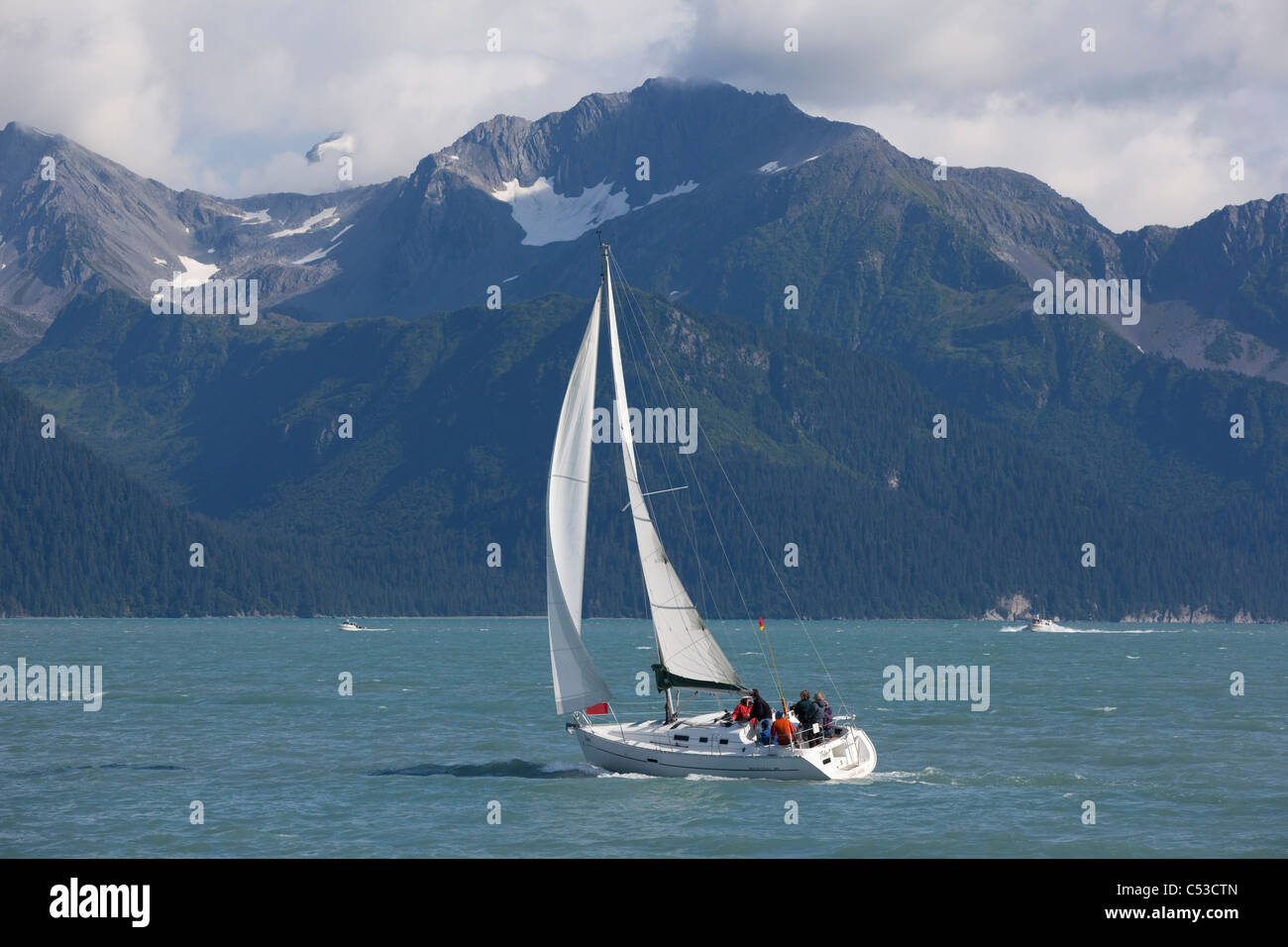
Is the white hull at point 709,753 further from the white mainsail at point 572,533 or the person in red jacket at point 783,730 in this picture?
the white mainsail at point 572,533

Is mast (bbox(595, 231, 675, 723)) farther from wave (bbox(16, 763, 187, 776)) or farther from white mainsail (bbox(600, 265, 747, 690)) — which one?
wave (bbox(16, 763, 187, 776))

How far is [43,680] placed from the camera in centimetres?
11388

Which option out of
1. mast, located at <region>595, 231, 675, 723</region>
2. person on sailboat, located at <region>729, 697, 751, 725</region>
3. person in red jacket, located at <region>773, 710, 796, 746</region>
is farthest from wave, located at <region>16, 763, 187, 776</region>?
person in red jacket, located at <region>773, 710, 796, 746</region>

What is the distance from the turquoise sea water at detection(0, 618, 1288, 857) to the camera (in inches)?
1823

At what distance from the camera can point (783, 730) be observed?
54000 mm

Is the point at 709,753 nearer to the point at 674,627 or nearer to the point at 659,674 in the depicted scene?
the point at 659,674

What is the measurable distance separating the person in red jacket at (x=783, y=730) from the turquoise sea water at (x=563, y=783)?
1.92 metres

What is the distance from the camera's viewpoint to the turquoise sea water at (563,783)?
46312 millimetres

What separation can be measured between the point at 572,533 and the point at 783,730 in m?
9.77

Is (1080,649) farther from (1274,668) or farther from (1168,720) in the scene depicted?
(1168,720)

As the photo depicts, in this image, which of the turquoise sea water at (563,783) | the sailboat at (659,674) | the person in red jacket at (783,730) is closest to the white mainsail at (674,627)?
the sailboat at (659,674)

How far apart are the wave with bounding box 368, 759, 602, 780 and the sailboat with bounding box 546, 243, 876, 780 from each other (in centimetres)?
374
